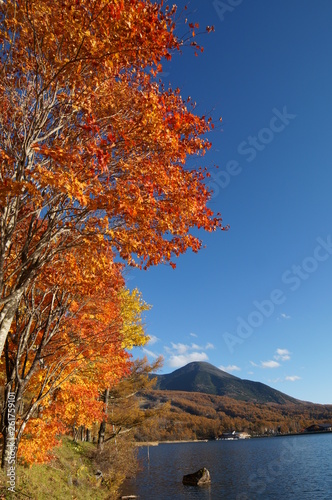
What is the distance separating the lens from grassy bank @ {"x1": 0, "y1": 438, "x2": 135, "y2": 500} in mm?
11070

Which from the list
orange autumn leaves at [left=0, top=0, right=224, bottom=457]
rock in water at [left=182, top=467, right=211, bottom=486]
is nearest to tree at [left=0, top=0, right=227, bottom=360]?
orange autumn leaves at [left=0, top=0, right=224, bottom=457]

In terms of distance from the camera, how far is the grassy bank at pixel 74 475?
11070 mm

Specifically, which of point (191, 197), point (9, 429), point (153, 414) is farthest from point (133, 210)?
point (153, 414)

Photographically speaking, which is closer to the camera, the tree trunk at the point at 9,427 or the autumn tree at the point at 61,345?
the tree trunk at the point at 9,427

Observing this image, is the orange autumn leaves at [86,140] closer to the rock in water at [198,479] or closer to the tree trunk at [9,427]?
the tree trunk at [9,427]

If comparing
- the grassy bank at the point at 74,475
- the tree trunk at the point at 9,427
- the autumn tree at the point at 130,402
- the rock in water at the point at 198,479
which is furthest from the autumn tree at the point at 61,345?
the rock in water at the point at 198,479

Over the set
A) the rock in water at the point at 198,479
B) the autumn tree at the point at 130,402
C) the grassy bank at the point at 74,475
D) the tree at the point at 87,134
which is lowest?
the rock in water at the point at 198,479

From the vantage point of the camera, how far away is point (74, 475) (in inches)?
666

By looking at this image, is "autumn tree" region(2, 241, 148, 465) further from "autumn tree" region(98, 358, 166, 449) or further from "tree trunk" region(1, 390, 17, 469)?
"autumn tree" region(98, 358, 166, 449)

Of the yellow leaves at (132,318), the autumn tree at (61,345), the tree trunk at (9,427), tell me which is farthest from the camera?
the yellow leaves at (132,318)

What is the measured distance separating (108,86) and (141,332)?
59.3 feet

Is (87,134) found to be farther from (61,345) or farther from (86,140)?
(61,345)

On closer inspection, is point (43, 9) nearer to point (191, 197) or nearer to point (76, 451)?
point (191, 197)

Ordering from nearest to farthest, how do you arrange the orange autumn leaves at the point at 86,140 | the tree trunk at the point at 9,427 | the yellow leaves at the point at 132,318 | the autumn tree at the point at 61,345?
the orange autumn leaves at the point at 86,140
the tree trunk at the point at 9,427
the autumn tree at the point at 61,345
the yellow leaves at the point at 132,318
